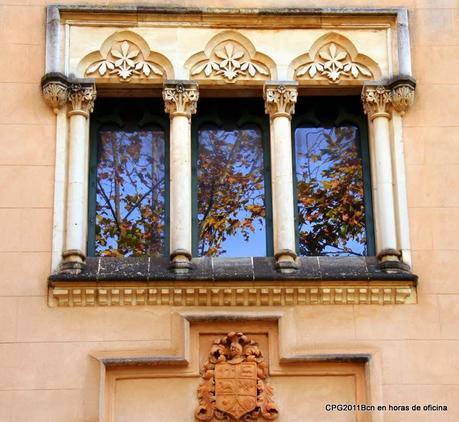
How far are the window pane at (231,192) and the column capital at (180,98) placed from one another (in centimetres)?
54

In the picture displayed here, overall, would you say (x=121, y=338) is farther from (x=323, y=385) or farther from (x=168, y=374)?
(x=323, y=385)

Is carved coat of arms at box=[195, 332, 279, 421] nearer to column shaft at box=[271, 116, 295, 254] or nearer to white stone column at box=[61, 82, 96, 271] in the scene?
column shaft at box=[271, 116, 295, 254]

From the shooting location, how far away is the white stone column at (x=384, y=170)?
12961 mm

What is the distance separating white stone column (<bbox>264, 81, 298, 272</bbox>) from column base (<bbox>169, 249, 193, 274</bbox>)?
95 centimetres

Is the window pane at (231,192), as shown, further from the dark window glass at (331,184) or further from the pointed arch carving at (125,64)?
the pointed arch carving at (125,64)

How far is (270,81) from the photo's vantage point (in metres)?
13.7

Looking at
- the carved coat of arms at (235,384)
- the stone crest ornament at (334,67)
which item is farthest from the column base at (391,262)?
the stone crest ornament at (334,67)

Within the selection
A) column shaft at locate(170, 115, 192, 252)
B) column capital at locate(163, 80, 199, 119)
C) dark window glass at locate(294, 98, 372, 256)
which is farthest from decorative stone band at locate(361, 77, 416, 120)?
column shaft at locate(170, 115, 192, 252)

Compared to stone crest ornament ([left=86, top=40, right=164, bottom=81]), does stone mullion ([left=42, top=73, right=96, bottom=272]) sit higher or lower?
lower

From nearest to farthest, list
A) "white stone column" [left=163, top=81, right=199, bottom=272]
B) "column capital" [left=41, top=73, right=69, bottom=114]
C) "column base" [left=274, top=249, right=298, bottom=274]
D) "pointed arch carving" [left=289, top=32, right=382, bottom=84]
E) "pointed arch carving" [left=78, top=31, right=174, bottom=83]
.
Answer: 1. "column base" [left=274, top=249, right=298, bottom=274]
2. "white stone column" [left=163, top=81, right=199, bottom=272]
3. "column capital" [left=41, top=73, right=69, bottom=114]
4. "pointed arch carving" [left=78, top=31, right=174, bottom=83]
5. "pointed arch carving" [left=289, top=32, right=382, bottom=84]

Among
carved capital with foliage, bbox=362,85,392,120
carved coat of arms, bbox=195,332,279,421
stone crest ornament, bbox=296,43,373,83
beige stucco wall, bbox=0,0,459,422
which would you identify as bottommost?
carved coat of arms, bbox=195,332,279,421

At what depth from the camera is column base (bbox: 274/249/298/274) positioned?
12789 millimetres

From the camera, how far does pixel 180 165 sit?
43.6ft

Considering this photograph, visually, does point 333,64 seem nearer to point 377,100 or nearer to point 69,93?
point 377,100
